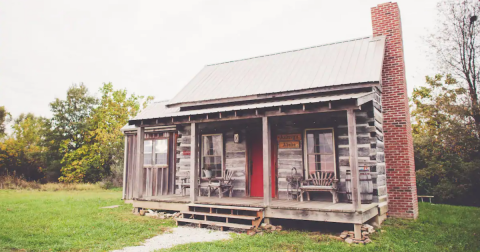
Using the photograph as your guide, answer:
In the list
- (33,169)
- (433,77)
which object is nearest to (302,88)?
(433,77)

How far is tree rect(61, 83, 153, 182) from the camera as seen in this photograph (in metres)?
27.1

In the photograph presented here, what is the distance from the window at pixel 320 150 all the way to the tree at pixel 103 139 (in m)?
20.4

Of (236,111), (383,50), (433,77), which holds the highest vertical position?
(433,77)

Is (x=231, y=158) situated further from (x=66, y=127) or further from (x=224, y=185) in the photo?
(x=66, y=127)

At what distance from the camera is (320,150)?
9117 millimetres

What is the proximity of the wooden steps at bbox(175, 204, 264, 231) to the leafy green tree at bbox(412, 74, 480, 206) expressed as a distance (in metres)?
11.4

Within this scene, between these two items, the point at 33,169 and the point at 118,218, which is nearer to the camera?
the point at 118,218

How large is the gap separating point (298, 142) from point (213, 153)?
3.10m

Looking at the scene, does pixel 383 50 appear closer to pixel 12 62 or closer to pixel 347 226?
pixel 347 226

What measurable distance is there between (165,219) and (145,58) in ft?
105

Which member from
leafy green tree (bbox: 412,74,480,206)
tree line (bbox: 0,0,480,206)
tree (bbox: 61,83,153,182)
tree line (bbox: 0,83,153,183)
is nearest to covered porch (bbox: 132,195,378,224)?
leafy green tree (bbox: 412,74,480,206)

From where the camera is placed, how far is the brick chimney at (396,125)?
903 centimetres

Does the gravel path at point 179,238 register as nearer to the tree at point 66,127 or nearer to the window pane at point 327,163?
the window pane at point 327,163

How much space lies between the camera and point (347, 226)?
7.82 m
